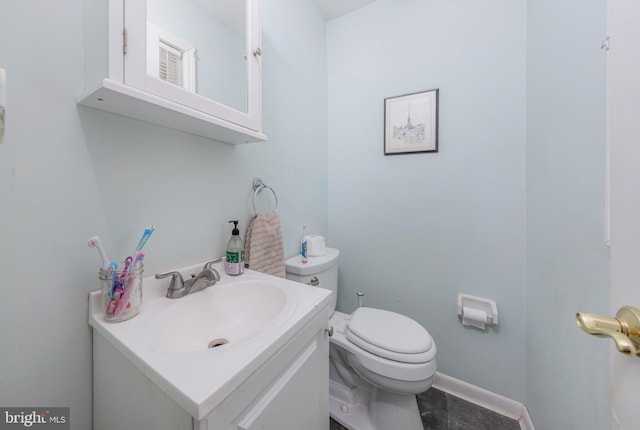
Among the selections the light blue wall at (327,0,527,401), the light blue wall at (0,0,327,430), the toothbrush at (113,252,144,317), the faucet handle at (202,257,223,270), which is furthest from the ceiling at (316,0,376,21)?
the toothbrush at (113,252,144,317)

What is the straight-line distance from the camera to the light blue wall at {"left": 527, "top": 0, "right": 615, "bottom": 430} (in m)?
0.57

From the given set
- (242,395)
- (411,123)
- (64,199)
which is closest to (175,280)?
(64,199)

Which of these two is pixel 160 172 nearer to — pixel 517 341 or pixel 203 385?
pixel 203 385

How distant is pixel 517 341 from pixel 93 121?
1.90 m

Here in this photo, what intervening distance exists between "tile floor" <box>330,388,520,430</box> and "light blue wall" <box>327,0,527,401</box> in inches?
4.7

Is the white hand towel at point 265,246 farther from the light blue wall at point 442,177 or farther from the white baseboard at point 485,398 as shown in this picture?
the white baseboard at point 485,398

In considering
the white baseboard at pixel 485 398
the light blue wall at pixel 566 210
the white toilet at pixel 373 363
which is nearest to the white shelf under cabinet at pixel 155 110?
the white toilet at pixel 373 363

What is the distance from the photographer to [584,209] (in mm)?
635

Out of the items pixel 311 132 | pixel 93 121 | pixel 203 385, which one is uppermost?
pixel 311 132

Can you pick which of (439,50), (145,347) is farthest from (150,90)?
(439,50)

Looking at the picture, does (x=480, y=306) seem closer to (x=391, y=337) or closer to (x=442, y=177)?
(x=391, y=337)

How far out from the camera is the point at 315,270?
117cm

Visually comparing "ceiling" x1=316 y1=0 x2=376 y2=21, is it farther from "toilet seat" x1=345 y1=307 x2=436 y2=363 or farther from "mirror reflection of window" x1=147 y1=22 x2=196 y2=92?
"toilet seat" x1=345 y1=307 x2=436 y2=363

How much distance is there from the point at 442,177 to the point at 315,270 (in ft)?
2.89
